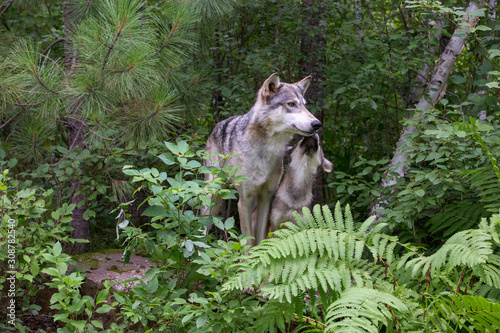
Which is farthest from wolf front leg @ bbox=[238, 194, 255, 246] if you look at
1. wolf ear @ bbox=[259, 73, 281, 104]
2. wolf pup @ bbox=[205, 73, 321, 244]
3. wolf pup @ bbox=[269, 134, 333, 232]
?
wolf ear @ bbox=[259, 73, 281, 104]

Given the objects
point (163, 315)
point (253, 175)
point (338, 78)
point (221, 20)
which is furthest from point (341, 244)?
point (221, 20)

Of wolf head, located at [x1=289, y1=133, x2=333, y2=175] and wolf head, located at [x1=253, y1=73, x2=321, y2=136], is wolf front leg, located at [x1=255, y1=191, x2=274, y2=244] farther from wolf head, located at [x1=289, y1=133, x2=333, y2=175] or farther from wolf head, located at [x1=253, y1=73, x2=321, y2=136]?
wolf head, located at [x1=253, y1=73, x2=321, y2=136]

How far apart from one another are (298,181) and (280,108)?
0.80 meters

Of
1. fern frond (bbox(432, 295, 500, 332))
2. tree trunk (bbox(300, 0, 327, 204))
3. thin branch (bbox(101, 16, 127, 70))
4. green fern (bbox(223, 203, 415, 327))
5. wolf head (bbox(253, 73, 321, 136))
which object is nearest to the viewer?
fern frond (bbox(432, 295, 500, 332))

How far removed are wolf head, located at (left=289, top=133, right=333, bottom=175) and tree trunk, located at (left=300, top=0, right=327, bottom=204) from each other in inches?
64.3

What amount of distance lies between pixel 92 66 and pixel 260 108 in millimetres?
1748

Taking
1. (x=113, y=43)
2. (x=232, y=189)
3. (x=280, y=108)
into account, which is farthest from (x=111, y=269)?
(x=280, y=108)

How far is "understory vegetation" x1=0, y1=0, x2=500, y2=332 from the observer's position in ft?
10.1

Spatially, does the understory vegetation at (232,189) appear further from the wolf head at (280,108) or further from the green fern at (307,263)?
the wolf head at (280,108)

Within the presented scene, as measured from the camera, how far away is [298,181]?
4770 millimetres

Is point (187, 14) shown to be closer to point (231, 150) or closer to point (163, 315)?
point (231, 150)

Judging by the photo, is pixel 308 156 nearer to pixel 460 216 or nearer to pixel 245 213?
pixel 245 213

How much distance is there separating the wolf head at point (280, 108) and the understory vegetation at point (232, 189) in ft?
2.75

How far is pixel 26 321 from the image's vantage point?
4.59 metres
